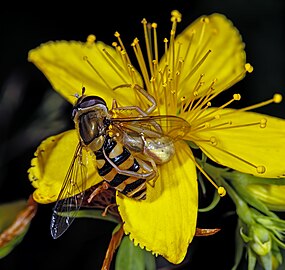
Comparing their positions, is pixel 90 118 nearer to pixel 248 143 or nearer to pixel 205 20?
pixel 248 143

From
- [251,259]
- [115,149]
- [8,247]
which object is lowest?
[251,259]

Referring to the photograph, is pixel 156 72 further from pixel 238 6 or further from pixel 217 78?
pixel 238 6

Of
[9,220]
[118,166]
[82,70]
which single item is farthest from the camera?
[82,70]

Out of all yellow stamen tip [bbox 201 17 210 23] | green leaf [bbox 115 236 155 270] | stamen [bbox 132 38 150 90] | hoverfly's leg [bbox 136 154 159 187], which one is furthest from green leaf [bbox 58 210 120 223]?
yellow stamen tip [bbox 201 17 210 23]

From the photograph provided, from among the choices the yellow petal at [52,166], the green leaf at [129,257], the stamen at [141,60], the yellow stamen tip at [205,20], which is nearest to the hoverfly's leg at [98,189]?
the yellow petal at [52,166]

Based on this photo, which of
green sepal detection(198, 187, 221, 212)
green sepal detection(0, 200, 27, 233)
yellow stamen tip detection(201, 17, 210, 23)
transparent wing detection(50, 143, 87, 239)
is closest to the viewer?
transparent wing detection(50, 143, 87, 239)

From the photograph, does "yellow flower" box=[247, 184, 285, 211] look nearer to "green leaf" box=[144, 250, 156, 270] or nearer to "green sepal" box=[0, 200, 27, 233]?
"green leaf" box=[144, 250, 156, 270]

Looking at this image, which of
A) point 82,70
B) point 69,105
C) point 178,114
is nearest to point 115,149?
point 178,114
